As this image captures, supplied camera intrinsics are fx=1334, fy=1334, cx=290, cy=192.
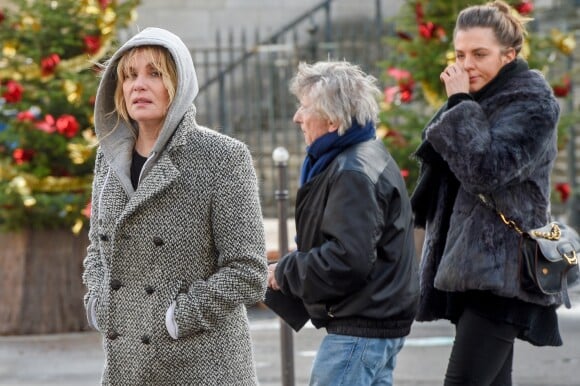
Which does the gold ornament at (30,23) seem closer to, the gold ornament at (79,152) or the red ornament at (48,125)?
the red ornament at (48,125)

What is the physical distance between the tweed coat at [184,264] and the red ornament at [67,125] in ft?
19.1

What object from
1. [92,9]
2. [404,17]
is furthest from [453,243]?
[404,17]

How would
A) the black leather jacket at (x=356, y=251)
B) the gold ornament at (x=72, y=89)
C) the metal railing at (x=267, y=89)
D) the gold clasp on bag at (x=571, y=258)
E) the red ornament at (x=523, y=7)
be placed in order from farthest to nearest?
1. the metal railing at (x=267, y=89)
2. the red ornament at (x=523, y=7)
3. the gold ornament at (x=72, y=89)
4. the gold clasp on bag at (x=571, y=258)
5. the black leather jacket at (x=356, y=251)

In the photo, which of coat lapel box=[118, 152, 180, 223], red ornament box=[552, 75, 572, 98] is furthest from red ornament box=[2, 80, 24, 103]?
coat lapel box=[118, 152, 180, 223]

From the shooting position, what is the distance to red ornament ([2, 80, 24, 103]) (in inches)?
382

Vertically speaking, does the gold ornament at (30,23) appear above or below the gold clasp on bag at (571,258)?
above

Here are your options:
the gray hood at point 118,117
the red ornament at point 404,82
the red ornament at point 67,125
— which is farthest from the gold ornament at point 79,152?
the gray hood at point 118,117

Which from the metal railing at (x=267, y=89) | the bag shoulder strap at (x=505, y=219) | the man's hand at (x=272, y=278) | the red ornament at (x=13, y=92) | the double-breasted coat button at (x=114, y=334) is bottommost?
the metal railing at (x=267, y=89)

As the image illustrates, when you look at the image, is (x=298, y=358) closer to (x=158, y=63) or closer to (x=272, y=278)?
(x=272, y=278)

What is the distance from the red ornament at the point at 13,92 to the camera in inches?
382

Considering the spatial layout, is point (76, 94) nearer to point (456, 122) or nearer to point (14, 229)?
point (14, 229)

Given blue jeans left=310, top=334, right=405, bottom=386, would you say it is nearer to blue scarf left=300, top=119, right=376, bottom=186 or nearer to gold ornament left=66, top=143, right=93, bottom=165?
blue scarf left=300, top=119, right=376, bottom=186

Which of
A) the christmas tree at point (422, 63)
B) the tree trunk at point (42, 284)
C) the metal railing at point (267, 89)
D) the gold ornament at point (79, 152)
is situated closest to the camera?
the gold ornament at point (79, 152)

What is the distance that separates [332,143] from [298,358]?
4247mm
